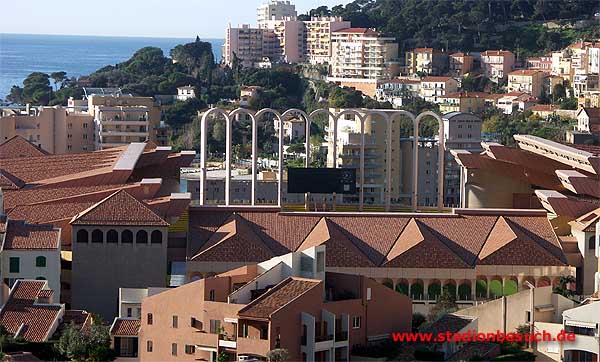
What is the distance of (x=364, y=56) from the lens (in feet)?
211

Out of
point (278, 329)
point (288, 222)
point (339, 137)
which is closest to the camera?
point (278, 329)

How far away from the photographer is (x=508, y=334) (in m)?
16.5

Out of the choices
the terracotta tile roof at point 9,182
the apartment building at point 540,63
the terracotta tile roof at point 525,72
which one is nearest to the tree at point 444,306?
the terracotta tile roof at point 9,182

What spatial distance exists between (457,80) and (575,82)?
524 centimetres

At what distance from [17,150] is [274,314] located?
15.8m

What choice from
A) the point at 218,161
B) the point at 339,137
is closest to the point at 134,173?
the point at 339,137

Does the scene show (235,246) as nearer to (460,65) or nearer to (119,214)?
(119,214)

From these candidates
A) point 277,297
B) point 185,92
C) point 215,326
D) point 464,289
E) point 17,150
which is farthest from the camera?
point 185,92

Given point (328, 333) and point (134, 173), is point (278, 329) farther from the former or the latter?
point (134, 173)

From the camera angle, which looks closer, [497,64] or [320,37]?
[497,64]

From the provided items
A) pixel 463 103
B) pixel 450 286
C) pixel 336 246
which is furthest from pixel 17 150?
pixel 463 103

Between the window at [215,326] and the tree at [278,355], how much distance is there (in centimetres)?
88

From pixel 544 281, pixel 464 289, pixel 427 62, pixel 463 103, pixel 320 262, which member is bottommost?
pixel 463 103

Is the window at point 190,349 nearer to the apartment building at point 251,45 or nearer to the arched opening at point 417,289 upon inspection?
the arched opening at point 417,289
